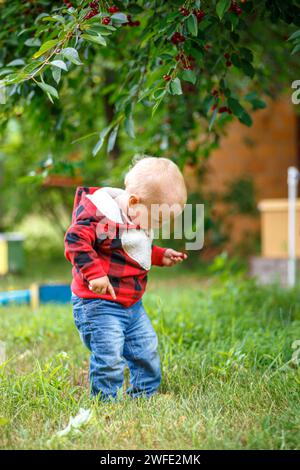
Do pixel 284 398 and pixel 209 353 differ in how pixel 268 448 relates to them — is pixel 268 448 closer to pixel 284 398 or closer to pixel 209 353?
pixel 284 398

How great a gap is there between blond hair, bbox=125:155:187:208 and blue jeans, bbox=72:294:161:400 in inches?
17.4

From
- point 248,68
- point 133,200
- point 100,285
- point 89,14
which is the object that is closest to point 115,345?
point 100,285

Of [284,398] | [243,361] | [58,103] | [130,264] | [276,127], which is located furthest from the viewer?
[276,127]

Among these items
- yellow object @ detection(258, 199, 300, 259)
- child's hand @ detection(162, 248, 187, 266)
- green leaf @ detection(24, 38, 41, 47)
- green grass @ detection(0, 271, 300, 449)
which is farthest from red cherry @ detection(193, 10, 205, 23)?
yellow object @ detection(258, 199, 300, 259)

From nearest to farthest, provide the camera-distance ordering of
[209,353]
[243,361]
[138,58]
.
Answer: [243,361] < [209,353] < [138,58]

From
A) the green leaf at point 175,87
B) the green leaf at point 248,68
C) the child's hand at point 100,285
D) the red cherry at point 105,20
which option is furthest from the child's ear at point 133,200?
the green leaf at point 248,68

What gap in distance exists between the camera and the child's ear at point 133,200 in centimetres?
225

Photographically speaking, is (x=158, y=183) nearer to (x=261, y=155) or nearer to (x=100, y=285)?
(x=100, y=285)

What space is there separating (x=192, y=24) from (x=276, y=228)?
4352mm

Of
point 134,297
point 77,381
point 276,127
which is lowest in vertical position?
point 77,381

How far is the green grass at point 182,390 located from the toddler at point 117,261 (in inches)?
5.7

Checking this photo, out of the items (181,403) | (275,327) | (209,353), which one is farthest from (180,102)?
(181,403)

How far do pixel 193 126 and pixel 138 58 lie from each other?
1.19m
